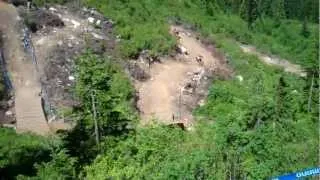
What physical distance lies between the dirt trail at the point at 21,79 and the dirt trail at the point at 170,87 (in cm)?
848

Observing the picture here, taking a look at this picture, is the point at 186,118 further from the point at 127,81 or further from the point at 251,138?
the point at 251,138

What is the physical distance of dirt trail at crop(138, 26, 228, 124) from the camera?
45781mm

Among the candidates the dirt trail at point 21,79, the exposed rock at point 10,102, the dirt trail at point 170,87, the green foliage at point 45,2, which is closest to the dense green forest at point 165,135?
the dirt trail at point 170,87

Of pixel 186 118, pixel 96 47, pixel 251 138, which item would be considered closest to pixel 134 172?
pixel 251 138

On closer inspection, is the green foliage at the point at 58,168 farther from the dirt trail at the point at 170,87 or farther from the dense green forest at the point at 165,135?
the dirt trail at the point at 170,87

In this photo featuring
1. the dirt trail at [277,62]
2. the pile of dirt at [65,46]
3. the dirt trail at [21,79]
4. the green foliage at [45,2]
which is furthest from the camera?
the dirt trail at [277,62]

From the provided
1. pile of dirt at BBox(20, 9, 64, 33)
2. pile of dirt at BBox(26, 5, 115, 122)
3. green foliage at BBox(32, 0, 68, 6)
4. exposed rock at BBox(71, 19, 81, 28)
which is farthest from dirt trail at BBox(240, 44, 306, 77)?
pile of dirt at BBox(20, 9, 64, 33)

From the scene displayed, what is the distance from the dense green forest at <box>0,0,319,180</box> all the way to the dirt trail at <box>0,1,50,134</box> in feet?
15.1

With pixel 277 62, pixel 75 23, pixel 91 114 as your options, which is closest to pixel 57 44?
pixel 75 23

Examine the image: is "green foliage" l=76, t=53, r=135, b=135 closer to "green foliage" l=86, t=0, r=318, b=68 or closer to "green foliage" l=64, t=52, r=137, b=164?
"green foliage" l=64, t=52, r=137, b=164

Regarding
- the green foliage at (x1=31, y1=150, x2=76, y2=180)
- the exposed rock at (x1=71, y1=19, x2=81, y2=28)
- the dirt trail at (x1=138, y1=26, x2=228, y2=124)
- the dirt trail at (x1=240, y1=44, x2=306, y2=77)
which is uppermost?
the green foliage at (x1=31, y1=150, x2=76, y2=180)

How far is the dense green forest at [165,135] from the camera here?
87.5ft

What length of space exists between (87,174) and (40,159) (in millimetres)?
3175

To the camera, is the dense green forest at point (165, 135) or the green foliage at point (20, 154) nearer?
the dense green forest at point (165, 135)
